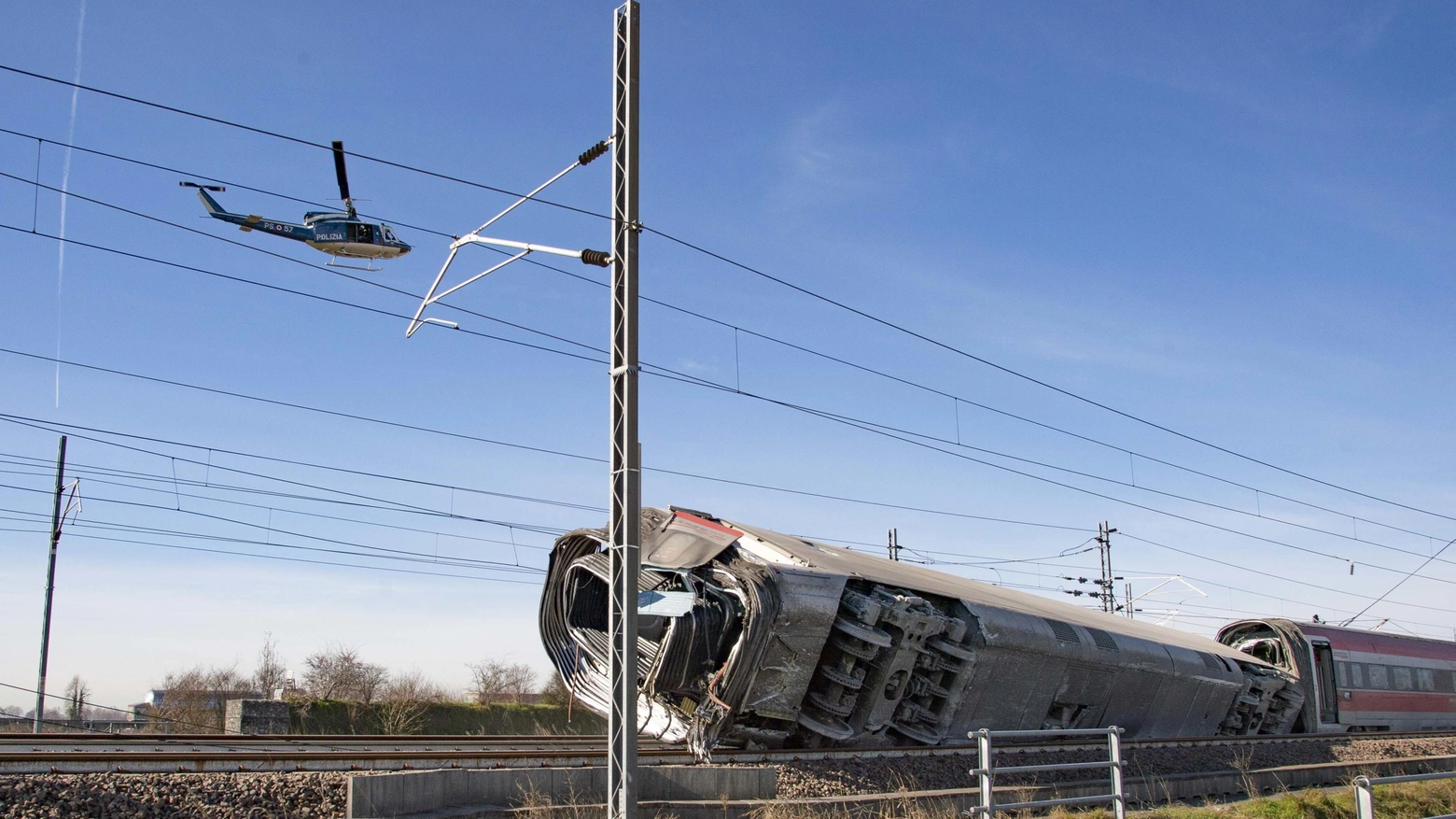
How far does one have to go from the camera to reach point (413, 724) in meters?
30.8

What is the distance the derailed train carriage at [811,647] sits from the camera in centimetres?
1545

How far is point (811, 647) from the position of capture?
15953 millimetres

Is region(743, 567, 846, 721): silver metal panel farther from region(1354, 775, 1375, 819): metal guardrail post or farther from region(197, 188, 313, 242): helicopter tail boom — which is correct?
region(197, 188, 313, 242): helicopter tail boom

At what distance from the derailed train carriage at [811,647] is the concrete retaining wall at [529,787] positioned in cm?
189

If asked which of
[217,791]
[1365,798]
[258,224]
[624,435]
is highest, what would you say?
[258,224]

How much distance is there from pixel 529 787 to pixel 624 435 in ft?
12.8

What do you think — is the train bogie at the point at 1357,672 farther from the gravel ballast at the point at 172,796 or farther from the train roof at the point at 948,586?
the gravel ballast at the point at 172,796

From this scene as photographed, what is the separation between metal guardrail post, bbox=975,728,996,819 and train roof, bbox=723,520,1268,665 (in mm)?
5615

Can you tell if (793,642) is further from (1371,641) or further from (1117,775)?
(1371,641)

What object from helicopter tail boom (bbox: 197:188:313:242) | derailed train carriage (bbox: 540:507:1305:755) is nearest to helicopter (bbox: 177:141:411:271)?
helicopter tail boom (bbox: 197:188:313:242)

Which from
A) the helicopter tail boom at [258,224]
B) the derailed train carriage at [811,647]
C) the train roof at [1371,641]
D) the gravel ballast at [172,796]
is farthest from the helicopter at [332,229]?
the train roof at [1371,641]

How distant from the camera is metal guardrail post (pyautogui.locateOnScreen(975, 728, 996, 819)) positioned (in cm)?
1084

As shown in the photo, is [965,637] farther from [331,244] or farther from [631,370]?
[331,244]

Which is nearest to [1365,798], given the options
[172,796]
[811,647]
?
[811,647]
